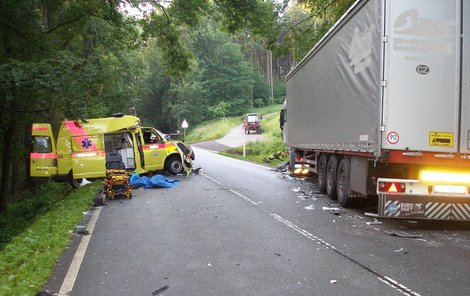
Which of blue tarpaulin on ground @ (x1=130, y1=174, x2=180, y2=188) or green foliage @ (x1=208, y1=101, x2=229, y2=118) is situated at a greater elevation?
green foliage @ (x1=208, y1=101, x2=229, y2=118)

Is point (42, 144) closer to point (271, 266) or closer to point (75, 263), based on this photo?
point (75, 263)

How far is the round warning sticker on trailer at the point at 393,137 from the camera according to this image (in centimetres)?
740

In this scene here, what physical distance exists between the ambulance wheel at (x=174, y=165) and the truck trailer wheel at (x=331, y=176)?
26.0 ft

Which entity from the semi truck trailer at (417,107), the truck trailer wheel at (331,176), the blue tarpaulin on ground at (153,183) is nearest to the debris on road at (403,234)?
the semi truck trailer at (417,107)

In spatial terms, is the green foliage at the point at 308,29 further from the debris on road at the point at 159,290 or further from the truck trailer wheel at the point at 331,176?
the debris on road at the point at 159,290

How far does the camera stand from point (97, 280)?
17.2ft

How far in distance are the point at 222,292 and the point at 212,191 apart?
28.2ft

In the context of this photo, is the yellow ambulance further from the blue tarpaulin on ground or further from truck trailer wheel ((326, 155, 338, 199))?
truck trailer wheel ((326, 155, 338, 199))

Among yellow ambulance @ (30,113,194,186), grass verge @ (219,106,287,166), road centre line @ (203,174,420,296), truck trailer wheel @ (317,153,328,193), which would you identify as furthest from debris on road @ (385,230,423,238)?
grass verge @ (219,106,287,166)

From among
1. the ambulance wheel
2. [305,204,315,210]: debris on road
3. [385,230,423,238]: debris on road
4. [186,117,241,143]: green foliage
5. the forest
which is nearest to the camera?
[385,230,423,238]: debris on road

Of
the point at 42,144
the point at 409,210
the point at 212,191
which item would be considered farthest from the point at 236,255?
the point at 42,144

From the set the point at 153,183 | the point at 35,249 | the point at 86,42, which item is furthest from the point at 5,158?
the point at 35,249

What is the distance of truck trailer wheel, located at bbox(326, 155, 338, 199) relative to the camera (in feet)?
36.3

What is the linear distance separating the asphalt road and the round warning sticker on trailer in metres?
1.59
